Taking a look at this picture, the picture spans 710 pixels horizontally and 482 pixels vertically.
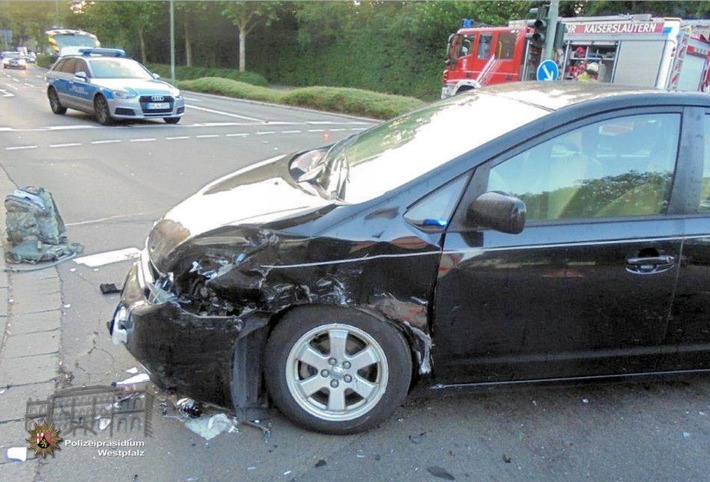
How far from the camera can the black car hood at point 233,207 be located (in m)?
2.80

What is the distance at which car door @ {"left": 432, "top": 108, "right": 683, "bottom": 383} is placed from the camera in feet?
8.91

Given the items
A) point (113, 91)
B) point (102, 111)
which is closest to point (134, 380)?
point (113, 91)

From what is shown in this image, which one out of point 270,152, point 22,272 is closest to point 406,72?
point 270,152

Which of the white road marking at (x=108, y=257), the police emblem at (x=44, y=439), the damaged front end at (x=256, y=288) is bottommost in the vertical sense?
the police emblem at (x=44, y=439)

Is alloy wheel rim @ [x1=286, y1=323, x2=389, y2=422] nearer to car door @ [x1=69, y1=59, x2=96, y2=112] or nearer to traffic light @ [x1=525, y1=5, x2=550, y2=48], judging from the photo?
traffic light @ [x1=525, y1=5, x2=550, y2=48]

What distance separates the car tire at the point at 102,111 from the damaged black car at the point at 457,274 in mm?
12274

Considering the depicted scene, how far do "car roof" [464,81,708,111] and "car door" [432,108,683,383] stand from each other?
8 centimetres

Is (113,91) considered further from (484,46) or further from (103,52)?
(484,46)

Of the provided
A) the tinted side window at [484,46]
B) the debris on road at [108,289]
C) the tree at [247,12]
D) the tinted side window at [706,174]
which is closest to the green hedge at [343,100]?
the tinted side window at [484,46]

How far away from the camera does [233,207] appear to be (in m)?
2.99

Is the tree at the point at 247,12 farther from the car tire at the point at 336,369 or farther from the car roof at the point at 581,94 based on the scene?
the car tire at the point at 336,369

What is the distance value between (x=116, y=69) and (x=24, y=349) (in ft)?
42.4

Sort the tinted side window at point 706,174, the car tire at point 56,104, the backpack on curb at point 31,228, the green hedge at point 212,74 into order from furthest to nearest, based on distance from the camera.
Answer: the green hedge at point 212,74 < the car tire at point 56,104 < the backpack on curb at point 31,228 < the tinted side window at point 706,174

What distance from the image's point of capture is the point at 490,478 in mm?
2604
